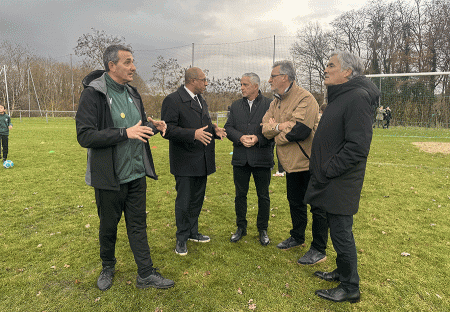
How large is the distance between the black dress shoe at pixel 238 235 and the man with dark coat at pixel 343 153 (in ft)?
4.60

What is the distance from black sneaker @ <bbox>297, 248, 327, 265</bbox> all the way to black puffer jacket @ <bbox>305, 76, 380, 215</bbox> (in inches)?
40.5

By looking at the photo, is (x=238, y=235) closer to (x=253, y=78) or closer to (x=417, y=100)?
(x=253, y=78)

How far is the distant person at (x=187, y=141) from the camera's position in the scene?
3.20 meters

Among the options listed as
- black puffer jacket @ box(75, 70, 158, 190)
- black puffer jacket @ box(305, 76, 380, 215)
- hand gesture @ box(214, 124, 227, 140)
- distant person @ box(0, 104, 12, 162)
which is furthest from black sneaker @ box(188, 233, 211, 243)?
distant person @ box(0, 104, 12, 162)

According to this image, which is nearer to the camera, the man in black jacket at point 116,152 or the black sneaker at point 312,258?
the man in black jacket at point 116,152

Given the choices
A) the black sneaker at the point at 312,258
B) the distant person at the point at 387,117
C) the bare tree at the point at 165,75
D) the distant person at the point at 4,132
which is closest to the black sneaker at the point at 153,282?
the black sneaker at the point at 312,258

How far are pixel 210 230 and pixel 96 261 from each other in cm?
154

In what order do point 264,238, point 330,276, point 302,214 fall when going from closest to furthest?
point 330,276
point 302,214
point 264,238

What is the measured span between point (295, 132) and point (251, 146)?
2.06 ft

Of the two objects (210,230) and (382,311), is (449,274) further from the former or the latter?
(210,230)

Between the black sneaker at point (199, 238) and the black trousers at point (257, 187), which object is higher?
the black trousers at point (257, 187)

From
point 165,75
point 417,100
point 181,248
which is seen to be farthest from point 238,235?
point 165,75

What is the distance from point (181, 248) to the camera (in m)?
3.44

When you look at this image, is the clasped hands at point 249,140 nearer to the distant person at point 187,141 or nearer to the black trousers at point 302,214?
the distant person at point 187,141
